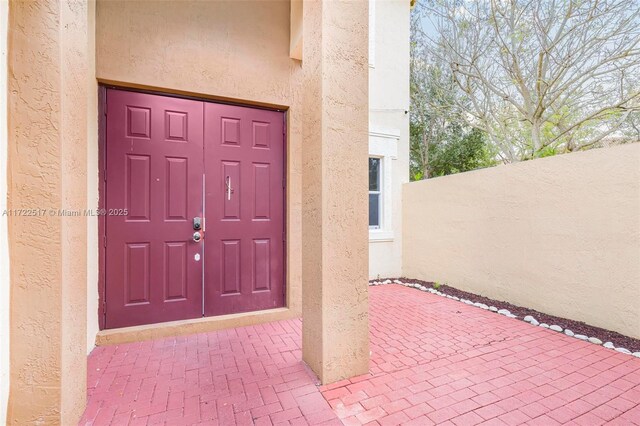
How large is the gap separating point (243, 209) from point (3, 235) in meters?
2.26

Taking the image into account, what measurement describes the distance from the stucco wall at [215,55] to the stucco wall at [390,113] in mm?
2352

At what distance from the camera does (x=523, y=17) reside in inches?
233

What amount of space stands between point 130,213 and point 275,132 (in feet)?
6.44

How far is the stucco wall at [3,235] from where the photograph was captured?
5.31 feet

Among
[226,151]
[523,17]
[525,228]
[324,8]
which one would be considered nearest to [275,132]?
[226,151]

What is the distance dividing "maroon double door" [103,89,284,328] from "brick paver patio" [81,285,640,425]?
479mm

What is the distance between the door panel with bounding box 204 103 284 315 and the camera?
3.61 meters

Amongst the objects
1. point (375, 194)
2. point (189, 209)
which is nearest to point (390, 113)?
point (375, 194)

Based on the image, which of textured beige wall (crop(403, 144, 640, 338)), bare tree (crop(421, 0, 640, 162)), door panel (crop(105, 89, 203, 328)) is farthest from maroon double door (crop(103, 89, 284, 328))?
bare tree (crop(421, 0, 640, 162))

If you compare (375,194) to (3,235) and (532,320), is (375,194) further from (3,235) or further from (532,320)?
(3,235)

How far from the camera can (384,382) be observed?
2.41m

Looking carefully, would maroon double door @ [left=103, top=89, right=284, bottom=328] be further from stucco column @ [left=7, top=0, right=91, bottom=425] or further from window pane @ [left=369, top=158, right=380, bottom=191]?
window pane @ [left=369, top=158, right=380, bottom=191]

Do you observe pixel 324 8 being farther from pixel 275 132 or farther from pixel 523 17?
pixel 523 17

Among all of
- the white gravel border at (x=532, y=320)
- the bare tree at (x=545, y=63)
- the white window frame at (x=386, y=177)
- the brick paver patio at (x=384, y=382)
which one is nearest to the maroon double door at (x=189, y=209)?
the brick paver patio at (x=384, y=382)
